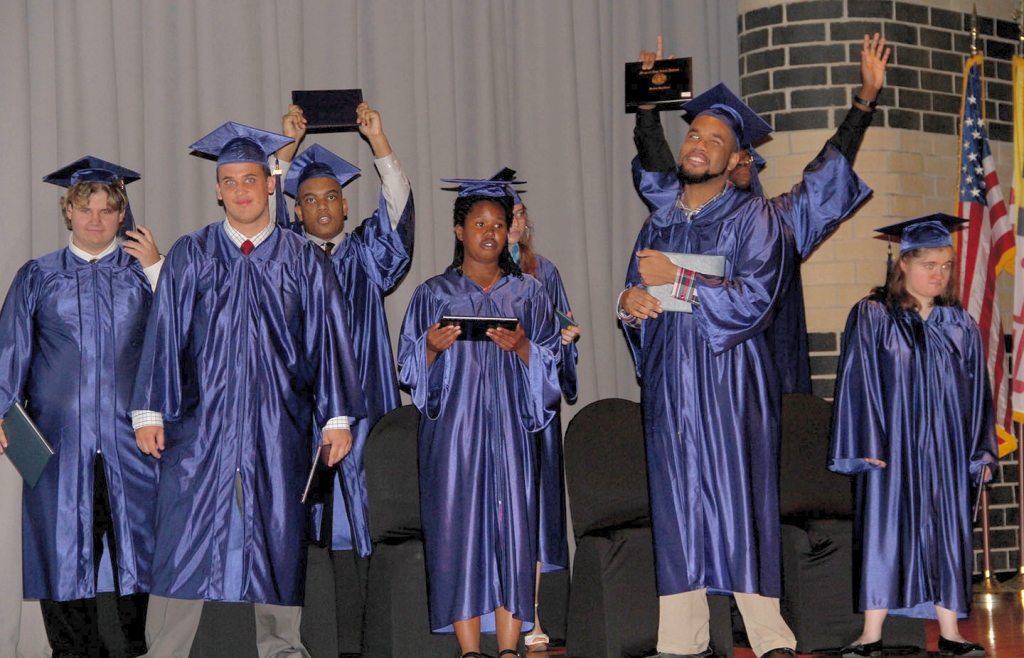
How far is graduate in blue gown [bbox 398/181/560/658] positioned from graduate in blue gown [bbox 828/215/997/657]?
142 cm

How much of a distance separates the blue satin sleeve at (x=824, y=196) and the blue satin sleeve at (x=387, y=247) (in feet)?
5.80

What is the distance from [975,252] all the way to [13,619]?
572cm

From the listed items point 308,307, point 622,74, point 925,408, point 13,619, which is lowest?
point 13,619

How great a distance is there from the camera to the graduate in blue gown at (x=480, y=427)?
15.6 ft

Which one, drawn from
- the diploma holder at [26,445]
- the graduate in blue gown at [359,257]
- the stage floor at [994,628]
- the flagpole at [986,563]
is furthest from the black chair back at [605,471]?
the flagpole at [986,563]

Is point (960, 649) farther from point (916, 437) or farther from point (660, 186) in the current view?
point (660, 186)

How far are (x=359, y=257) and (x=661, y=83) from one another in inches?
66.0

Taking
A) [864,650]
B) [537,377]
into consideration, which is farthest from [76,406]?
[864,650]

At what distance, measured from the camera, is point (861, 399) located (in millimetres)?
5293

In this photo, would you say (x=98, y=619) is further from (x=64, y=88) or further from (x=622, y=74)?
(x=622, y=74)

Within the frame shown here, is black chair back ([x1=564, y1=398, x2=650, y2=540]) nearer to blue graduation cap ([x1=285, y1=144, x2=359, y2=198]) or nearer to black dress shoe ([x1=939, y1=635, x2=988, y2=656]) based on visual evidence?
black dress shoe ([x1=939, y1=635, x2=988, y2=656])

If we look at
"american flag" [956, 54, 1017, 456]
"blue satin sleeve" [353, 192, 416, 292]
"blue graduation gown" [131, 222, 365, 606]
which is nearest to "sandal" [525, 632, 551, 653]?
"blue graduation gown" [131, 222, 365, 606]

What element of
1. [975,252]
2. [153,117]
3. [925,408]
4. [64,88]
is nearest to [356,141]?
[153,117]

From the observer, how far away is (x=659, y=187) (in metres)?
5.63
